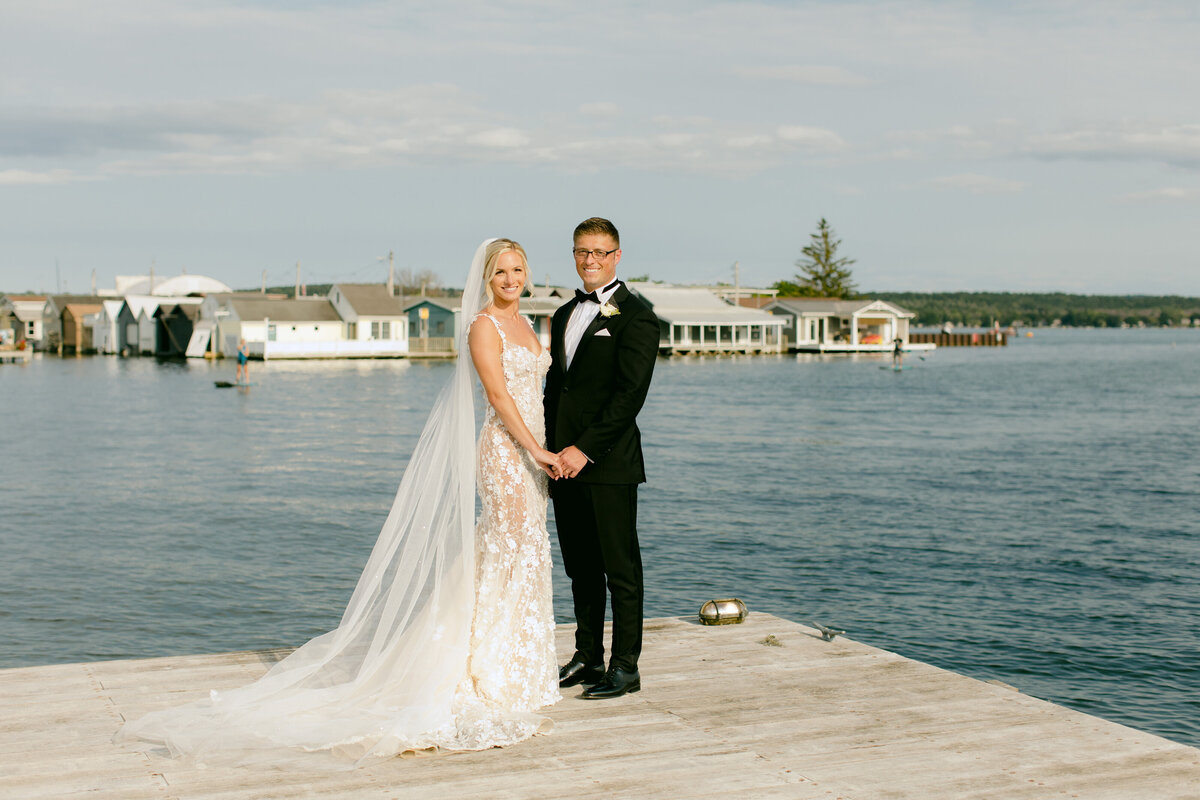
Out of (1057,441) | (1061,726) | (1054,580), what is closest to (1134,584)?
(1054,580)

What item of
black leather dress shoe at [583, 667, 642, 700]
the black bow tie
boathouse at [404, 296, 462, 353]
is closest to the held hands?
the black bow tie

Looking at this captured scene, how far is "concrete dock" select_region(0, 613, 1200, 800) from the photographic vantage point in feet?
13.3

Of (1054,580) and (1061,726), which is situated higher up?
(1061,726)

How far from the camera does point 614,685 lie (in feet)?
17.0

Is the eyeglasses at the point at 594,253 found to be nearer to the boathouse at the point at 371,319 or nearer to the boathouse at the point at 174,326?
the boathouse at the point at 371,319

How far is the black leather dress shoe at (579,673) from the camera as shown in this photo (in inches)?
213

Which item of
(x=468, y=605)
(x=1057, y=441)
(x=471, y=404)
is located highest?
(x=471, y=404)

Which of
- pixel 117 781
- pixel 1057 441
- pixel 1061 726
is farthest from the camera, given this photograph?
pixel 1057 441

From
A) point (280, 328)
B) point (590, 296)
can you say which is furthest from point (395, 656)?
point (280, 328)

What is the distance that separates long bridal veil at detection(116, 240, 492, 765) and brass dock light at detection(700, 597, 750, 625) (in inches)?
84.4

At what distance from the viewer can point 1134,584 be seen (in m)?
13.2

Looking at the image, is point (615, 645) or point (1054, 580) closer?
point (615, 645)

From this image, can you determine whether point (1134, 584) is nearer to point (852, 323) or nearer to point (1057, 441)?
point (1057, 441)

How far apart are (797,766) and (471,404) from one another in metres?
2.09
